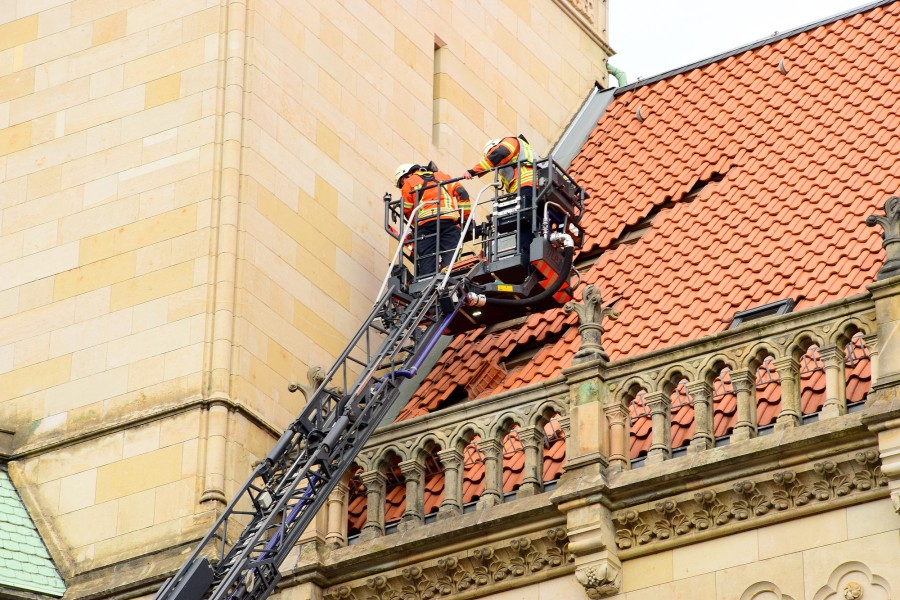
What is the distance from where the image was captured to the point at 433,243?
2766 cm

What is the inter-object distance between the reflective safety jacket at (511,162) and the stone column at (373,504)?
4.72 metres

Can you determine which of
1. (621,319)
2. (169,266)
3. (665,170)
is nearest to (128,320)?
(169,266)

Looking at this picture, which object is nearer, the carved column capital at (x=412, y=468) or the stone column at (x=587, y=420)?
the stone column at (x=587, y=420)

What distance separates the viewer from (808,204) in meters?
26.9

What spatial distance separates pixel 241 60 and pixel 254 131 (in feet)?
2.90

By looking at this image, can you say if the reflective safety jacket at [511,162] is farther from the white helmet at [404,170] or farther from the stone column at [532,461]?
the stone column at [532,461]

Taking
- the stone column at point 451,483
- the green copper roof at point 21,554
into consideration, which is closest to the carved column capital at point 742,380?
the stone column at point 451,483

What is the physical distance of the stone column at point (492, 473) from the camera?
23297 mm

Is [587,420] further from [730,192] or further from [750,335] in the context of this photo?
[730,192]

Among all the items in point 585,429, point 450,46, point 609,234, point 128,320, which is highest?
point 450,46

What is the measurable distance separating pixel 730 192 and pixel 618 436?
6.32m

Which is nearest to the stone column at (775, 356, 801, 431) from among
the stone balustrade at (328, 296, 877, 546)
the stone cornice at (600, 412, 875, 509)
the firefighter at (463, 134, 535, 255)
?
the stone balustrade at (328, 296, 877, 546)

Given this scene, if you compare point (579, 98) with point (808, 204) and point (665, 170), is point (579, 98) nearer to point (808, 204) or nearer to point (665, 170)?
point (665, 170)

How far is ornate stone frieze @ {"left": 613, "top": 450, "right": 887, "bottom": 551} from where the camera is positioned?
21109mm
